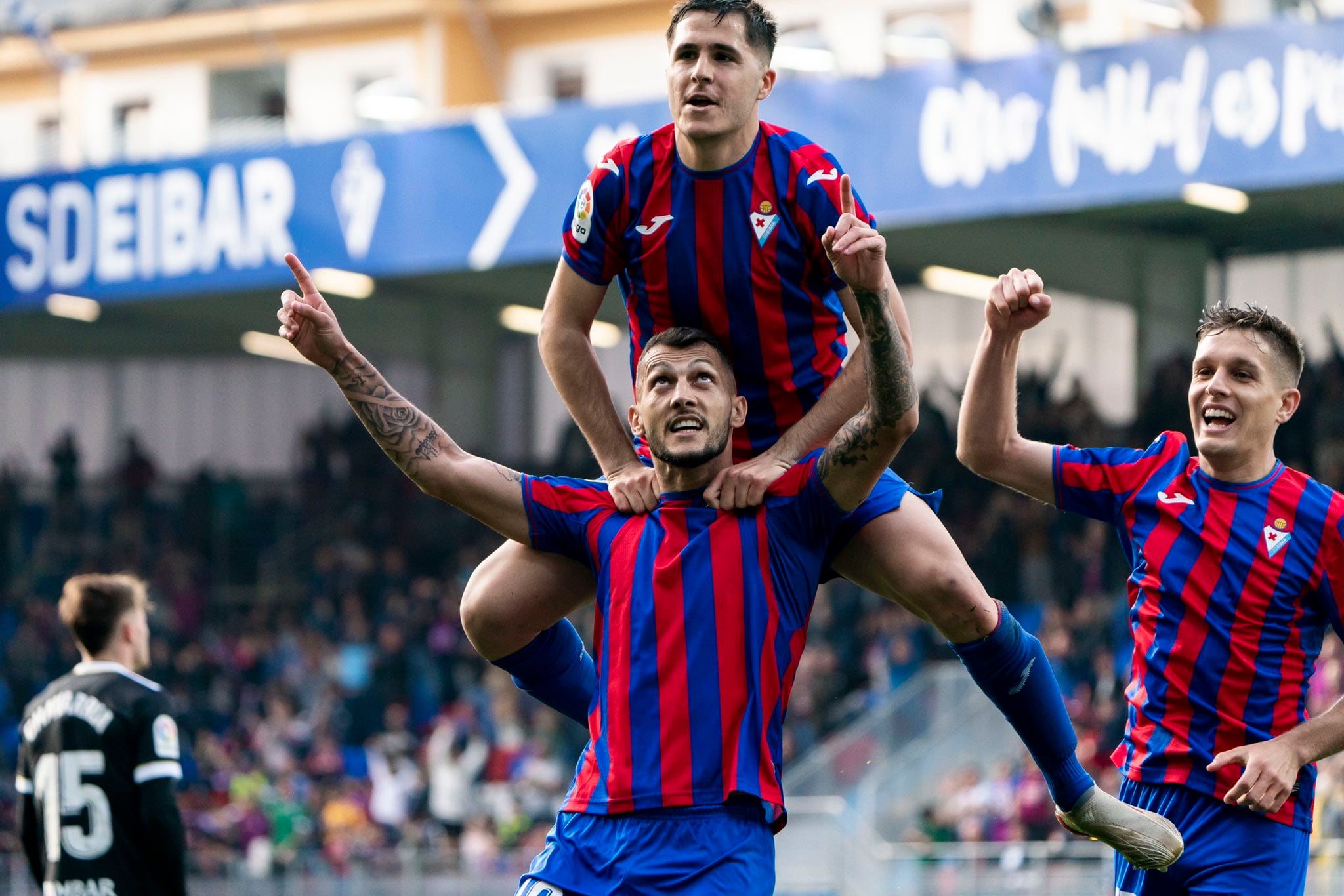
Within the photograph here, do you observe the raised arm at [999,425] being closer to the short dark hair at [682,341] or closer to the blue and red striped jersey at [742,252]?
the blue and red striped jersey at [742,252]

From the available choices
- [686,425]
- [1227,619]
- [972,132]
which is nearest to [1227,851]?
[1227,619]

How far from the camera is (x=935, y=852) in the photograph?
1118cm

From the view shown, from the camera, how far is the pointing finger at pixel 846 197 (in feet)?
14.9

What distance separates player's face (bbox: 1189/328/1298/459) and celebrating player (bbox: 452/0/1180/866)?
0.72 m

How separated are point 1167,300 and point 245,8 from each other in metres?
10.9

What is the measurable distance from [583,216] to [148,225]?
44.1 ft

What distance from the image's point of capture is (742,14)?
480 cm

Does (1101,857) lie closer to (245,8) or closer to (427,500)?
(427,500)

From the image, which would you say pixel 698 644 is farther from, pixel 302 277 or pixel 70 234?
pixel 70 234

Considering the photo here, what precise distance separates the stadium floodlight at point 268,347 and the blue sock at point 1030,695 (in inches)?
729

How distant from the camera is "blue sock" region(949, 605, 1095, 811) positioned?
15.9ft

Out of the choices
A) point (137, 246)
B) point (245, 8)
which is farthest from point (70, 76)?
point (137, 246)

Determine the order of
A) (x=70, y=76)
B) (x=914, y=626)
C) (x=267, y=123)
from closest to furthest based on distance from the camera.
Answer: (x=914, y=626), (x=267, y=123), (x=70, y=76)


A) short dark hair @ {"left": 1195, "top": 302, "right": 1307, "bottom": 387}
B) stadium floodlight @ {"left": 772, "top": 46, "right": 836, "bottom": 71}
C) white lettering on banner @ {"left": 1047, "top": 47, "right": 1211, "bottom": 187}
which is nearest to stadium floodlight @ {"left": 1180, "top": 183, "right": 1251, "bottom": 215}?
white lettering on banner @ {"left": 1047, "top": 47, "right": 1211, "bottom": 187}
